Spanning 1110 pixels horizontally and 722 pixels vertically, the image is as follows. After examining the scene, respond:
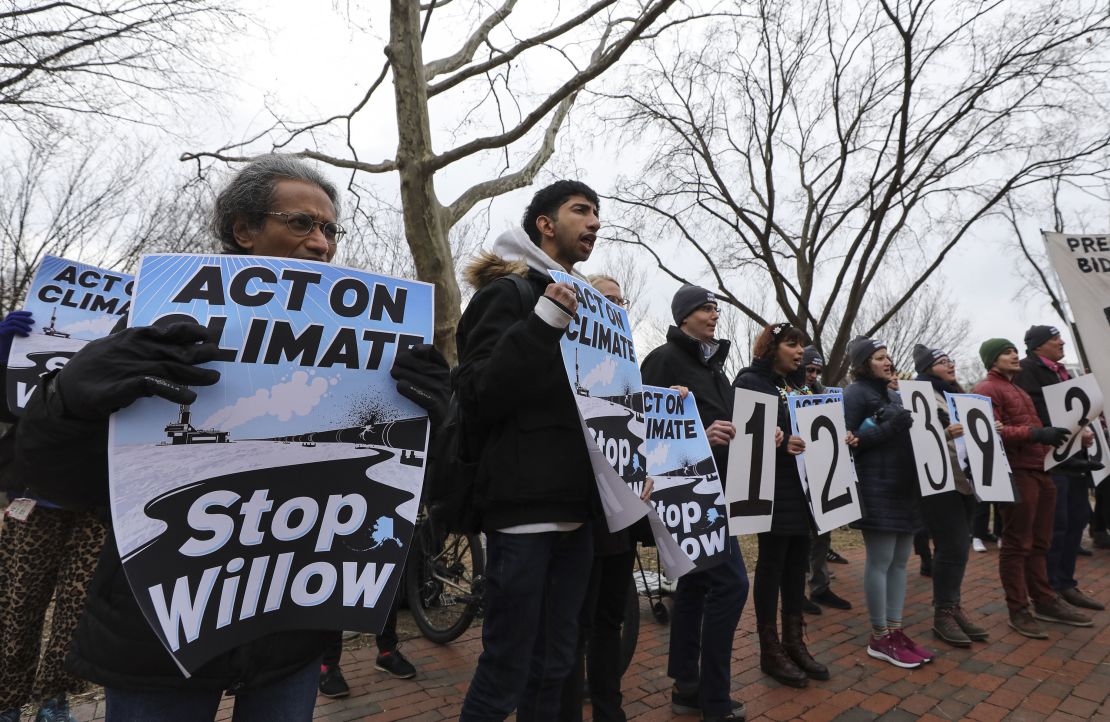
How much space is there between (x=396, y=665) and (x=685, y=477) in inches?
85.0

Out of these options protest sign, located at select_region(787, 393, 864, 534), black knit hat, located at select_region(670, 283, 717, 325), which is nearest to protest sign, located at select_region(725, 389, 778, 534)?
protest sign, located at select_region(787, 393, 864, 534)

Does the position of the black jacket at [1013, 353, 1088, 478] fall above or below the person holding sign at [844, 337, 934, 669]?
above

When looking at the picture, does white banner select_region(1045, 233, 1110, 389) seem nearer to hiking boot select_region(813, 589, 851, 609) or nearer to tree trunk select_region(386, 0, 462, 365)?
hiking boot select_region(813, 589, 851, 609)

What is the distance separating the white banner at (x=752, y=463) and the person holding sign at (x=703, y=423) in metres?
0.09

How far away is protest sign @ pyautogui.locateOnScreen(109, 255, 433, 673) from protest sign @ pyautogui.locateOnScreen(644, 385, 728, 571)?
5.69ft

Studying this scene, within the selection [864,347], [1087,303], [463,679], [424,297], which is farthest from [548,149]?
[424,297]

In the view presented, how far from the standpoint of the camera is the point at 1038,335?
18.1 ft

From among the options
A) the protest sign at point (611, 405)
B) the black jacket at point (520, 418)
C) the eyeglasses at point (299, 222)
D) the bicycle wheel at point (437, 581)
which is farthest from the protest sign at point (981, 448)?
the eyeglasses at point (299, 222)

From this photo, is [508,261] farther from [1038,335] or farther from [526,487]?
[1038,335]

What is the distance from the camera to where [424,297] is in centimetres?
167

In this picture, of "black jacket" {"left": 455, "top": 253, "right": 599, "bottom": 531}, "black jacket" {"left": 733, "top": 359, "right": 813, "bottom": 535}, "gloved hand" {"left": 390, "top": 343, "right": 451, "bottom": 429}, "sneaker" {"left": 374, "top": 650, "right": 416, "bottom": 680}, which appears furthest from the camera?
"sneaker" {"left": 374, "top": 650, "right": 416, "bottom": 680}

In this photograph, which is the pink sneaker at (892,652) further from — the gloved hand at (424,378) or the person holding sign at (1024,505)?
the gloved hand at (424,378)

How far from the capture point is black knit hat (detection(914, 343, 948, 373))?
4852 millimetres

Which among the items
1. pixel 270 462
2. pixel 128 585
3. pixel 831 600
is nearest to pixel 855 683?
pixel 831 600
